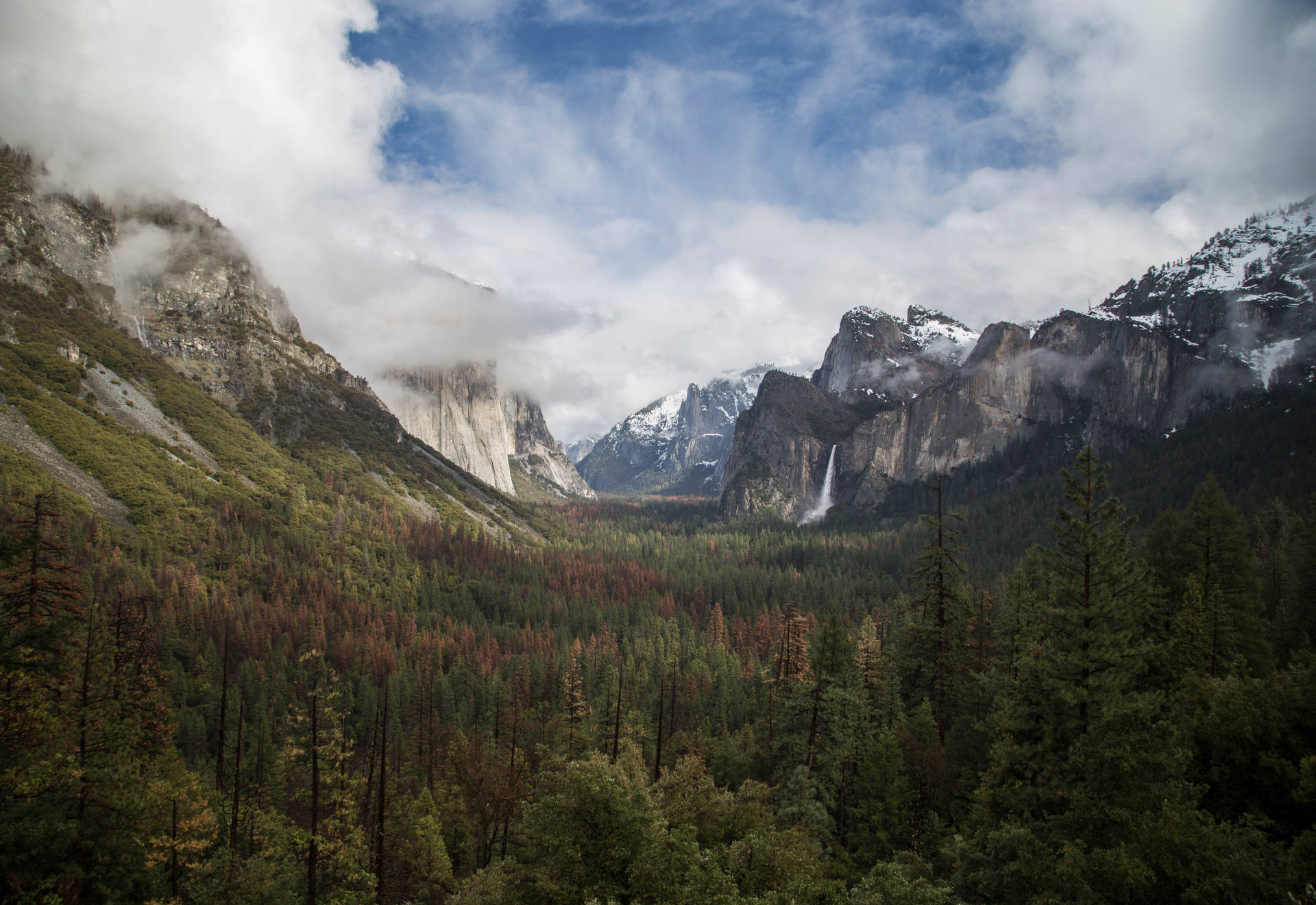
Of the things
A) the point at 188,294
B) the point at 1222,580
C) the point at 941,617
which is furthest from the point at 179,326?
the point at 1222,580

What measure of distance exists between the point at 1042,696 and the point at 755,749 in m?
23.1

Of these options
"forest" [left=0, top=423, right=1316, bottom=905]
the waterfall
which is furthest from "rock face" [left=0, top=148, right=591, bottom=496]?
"forest" [left=0, top=423, right=1316, bottom=905]

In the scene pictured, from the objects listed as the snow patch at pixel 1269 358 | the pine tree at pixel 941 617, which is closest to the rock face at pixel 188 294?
the pine tree at pixel 941 617

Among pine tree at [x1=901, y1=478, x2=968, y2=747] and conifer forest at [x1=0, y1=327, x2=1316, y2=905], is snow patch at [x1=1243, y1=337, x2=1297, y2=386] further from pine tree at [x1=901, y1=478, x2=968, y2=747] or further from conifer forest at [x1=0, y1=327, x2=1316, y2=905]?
pine tree at [x1=901, y1=478, x2=968, y2=747]

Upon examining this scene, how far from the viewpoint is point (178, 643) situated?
6725 centimetres

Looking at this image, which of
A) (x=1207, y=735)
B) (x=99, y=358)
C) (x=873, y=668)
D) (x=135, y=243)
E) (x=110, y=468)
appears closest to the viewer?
(x=1207, y=735)

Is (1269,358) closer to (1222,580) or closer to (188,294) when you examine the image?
(1222,580)

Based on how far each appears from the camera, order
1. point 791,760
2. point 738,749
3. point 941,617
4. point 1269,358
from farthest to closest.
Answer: point 1269,358
point 738,749
point 791,760
point 941,617

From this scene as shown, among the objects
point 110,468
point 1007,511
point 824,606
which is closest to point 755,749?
point 824,606

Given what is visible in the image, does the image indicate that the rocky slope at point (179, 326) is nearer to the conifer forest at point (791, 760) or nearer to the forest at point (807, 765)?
the conifer forest at point (791, 760)

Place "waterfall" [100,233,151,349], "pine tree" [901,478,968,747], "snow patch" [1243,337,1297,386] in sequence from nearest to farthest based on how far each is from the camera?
"pine tree" [901,478,968,747], "snow patch" [1243,337,1297,386], "waterfall" [100,233,151,349]

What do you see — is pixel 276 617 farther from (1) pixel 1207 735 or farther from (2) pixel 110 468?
(1) pixel 1207 735

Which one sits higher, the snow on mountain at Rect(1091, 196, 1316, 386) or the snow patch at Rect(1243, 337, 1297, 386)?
the snow on mountain at Rect(1091, 196, 1316, 386)

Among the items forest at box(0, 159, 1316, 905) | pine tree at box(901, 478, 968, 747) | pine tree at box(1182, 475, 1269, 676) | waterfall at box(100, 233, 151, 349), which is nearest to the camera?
forest at box(0, 159, 1316, 905)
